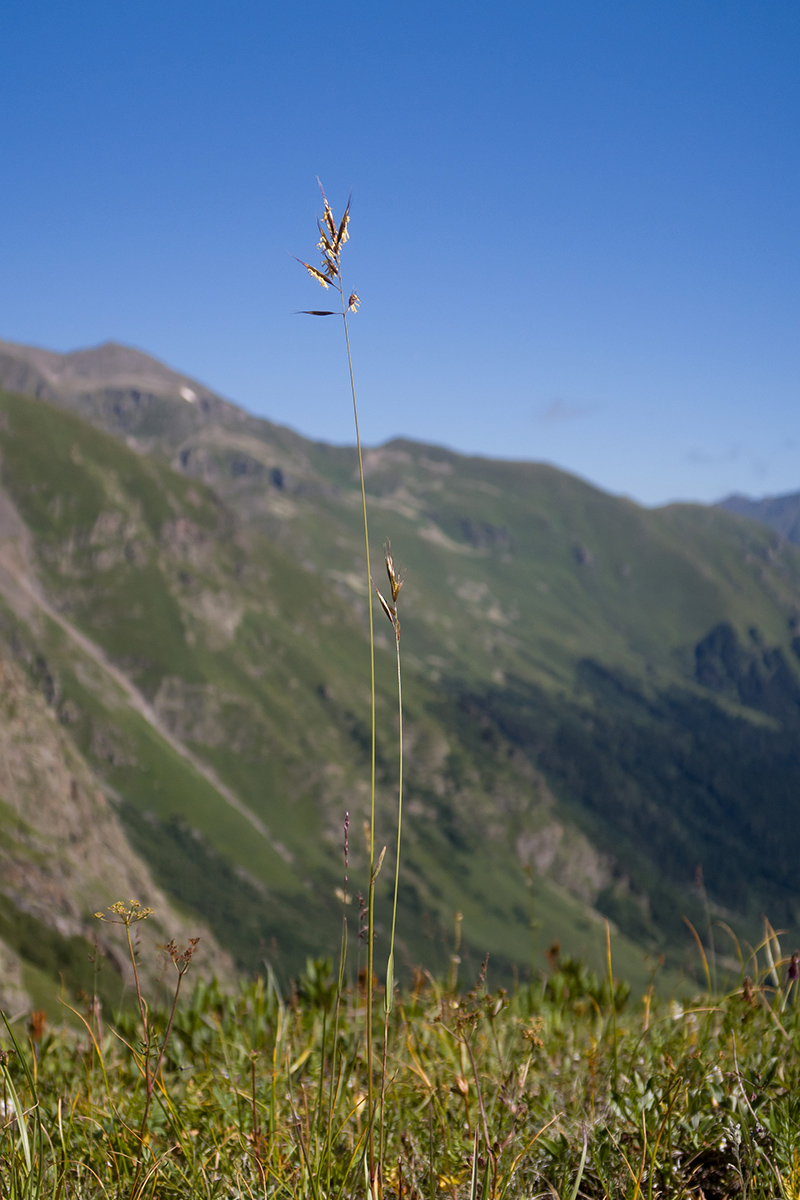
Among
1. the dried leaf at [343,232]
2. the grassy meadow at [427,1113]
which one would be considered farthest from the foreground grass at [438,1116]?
the dried leaf at [343,232]

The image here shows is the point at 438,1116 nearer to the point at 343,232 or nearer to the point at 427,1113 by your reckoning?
the point at 427,1113

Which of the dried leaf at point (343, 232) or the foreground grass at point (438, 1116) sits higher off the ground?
the dried leaf at point (343, 232)

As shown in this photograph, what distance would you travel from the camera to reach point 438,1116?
3957mm

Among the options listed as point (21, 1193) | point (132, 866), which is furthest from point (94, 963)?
point (132, 866)

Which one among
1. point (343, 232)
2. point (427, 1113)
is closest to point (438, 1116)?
point (427, 1113)

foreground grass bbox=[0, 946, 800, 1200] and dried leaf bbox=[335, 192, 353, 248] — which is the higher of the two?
dried leaf bbox=[335, 192, 353, 248]

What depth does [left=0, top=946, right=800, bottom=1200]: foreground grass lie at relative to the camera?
130 inches

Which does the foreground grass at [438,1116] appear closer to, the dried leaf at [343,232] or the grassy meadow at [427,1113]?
the grassy meadow at [427,1113]

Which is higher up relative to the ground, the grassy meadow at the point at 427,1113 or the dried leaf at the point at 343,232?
the dried leaf at the point at 343,232

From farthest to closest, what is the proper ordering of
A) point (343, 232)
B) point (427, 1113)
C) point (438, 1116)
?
point (427, 1113)
point (438, 1116)
point (343, 232)

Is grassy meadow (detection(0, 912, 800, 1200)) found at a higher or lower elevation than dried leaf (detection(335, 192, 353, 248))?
lower

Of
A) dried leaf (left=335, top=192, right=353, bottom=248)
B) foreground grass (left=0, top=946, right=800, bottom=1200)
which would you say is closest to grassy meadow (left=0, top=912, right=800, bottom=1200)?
foreground grass (left=0, top=946, right=800, bottom=1200)

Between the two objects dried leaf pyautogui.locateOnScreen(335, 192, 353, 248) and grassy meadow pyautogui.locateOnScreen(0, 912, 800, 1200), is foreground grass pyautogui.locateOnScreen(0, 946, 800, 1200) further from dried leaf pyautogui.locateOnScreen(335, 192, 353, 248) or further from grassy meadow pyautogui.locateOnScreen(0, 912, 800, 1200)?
dried leaf pyautogui.locateOnScreen(335, 192, 353, 248)

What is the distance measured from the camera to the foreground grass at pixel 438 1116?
331cm
